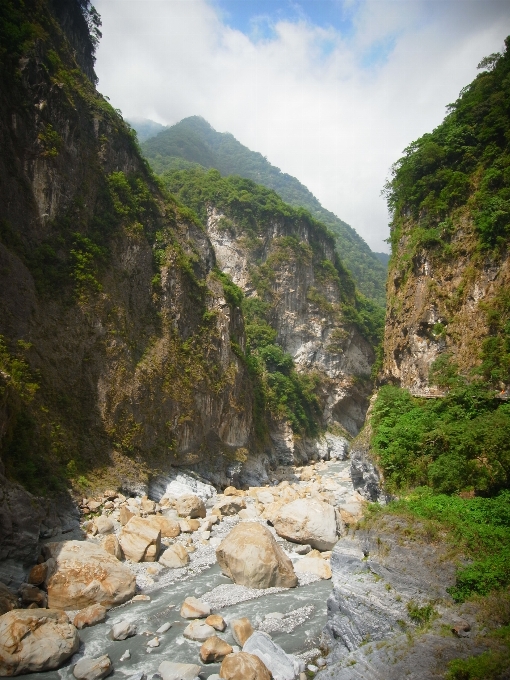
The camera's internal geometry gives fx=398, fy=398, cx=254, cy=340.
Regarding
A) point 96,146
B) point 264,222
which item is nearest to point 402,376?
point 96,146

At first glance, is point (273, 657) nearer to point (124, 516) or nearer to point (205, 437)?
point (124, 516)

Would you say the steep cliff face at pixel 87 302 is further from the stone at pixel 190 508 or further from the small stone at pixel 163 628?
the small stone at pixel 163 628

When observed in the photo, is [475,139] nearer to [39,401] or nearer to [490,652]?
[490,652]

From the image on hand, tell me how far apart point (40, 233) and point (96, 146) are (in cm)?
862

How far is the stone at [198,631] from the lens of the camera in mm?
9164

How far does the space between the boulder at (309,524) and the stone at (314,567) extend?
126cm

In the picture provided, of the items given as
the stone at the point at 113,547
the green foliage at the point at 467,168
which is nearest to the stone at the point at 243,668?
the stone at the point at 113,547

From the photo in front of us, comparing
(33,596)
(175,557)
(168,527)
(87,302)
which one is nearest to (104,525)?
(168,527)

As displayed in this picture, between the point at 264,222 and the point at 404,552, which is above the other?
the point at 264,222

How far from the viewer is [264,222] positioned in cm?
5441

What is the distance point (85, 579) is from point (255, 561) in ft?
15.5

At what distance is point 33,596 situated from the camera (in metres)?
9.95

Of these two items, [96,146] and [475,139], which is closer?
[475,139]

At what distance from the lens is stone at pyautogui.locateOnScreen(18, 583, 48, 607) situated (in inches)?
390
